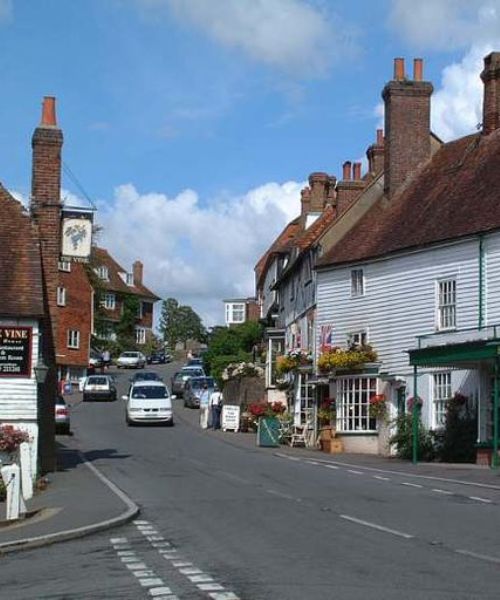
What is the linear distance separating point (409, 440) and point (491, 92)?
41.1 feet

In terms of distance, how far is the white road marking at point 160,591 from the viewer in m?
10.0

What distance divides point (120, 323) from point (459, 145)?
7554cm

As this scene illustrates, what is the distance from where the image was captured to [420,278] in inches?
1372

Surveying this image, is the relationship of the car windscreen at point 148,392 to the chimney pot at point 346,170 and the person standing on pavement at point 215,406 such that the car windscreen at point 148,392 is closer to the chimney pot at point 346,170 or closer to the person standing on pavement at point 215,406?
the person standing on pavement at point 215,406

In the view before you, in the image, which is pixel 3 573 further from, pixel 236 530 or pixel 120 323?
pixel 120 323

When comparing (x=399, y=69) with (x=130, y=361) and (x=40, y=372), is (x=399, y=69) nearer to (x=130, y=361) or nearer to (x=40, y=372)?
(x=40, y=372)

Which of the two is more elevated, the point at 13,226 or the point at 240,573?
the point at 13,226

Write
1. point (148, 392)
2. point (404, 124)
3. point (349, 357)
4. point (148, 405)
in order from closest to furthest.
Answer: point (349, 357) → point (404, 124) → point (148, 405) → point (148, 392)

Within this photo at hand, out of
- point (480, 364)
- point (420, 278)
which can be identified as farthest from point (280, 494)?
point (420, 278)

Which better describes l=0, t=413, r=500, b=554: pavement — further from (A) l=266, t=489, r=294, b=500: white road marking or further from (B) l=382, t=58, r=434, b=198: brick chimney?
(B) l=382, t=58, r=434, b=198: brick chimney

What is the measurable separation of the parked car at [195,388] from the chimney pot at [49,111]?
31316 mm

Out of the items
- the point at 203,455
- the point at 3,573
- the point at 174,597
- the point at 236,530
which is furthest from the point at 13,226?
the point at 174,597

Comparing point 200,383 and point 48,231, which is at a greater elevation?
point 48,231

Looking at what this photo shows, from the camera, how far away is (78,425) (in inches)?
1845
